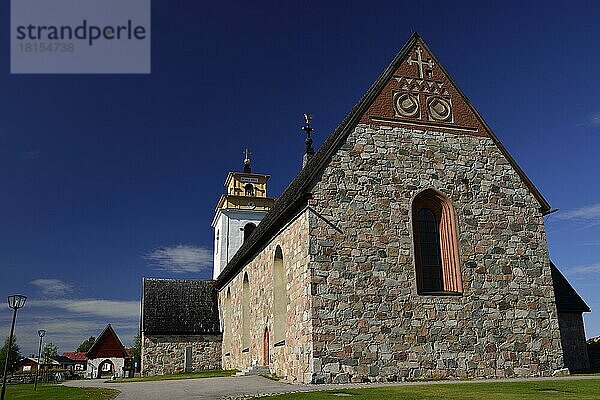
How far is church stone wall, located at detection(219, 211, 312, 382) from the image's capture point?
59.0 ft

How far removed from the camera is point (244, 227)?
44438 millimetres

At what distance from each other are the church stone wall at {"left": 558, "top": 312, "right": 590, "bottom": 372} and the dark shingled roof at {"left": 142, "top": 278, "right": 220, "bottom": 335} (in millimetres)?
21623

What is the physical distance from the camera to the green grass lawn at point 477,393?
11711 millimetres

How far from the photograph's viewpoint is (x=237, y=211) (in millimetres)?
44625

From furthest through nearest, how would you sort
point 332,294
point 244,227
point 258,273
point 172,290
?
point 244,227
point 172,290
point 258,273
point 332,294

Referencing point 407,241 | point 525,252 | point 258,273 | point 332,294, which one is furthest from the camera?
point 258,273

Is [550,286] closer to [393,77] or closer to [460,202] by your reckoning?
[460,202]

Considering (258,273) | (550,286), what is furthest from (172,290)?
(550,286)

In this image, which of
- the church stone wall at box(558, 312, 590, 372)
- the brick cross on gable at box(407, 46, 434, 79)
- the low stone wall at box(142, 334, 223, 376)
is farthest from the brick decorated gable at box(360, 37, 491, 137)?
the low stone wall at box(142, 334, 223, 376)

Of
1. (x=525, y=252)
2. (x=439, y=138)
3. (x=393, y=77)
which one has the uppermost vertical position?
(x=393, y=77)

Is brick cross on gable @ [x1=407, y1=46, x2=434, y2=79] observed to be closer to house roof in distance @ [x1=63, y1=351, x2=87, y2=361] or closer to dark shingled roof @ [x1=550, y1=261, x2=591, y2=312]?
dark shingled roof @ [x1=550, y1=261, x2=591, y2=312]

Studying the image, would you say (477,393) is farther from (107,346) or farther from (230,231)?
(107,346)

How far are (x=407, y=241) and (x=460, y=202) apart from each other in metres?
2.85

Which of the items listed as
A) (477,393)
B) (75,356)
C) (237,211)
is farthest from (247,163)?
(75,356)
